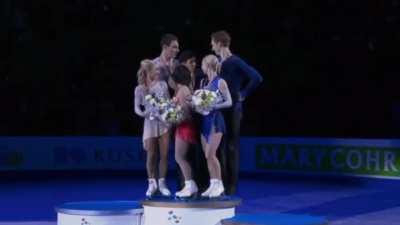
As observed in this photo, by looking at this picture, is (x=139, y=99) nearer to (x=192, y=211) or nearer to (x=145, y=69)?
(x=145, y=69)

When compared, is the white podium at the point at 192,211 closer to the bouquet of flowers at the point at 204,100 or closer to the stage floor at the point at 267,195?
the bouquet of flowers at the point at 204,100

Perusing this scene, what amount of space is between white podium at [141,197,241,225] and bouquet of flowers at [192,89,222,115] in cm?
98

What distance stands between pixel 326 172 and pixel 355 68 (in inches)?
246

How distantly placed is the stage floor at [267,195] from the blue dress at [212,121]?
358cm

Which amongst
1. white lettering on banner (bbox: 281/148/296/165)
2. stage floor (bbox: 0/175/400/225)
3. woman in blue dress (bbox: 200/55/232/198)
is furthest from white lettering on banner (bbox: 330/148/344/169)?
woman in blue dress (bbox: 200/55/232/198)

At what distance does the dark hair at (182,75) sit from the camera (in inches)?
438

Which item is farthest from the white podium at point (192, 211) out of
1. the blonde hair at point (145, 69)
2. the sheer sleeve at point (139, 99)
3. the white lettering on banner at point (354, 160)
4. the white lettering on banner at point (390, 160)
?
the white lettering on banner at point (354, 160)

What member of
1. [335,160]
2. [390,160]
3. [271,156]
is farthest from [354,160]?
[271,156]

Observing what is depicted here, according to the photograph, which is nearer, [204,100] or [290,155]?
[204,100]

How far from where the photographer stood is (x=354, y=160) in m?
19.8

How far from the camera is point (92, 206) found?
11156 mm

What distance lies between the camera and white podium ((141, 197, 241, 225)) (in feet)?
34.5

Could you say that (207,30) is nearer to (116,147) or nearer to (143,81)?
(116,147)

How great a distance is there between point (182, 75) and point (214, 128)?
2.22 ft
